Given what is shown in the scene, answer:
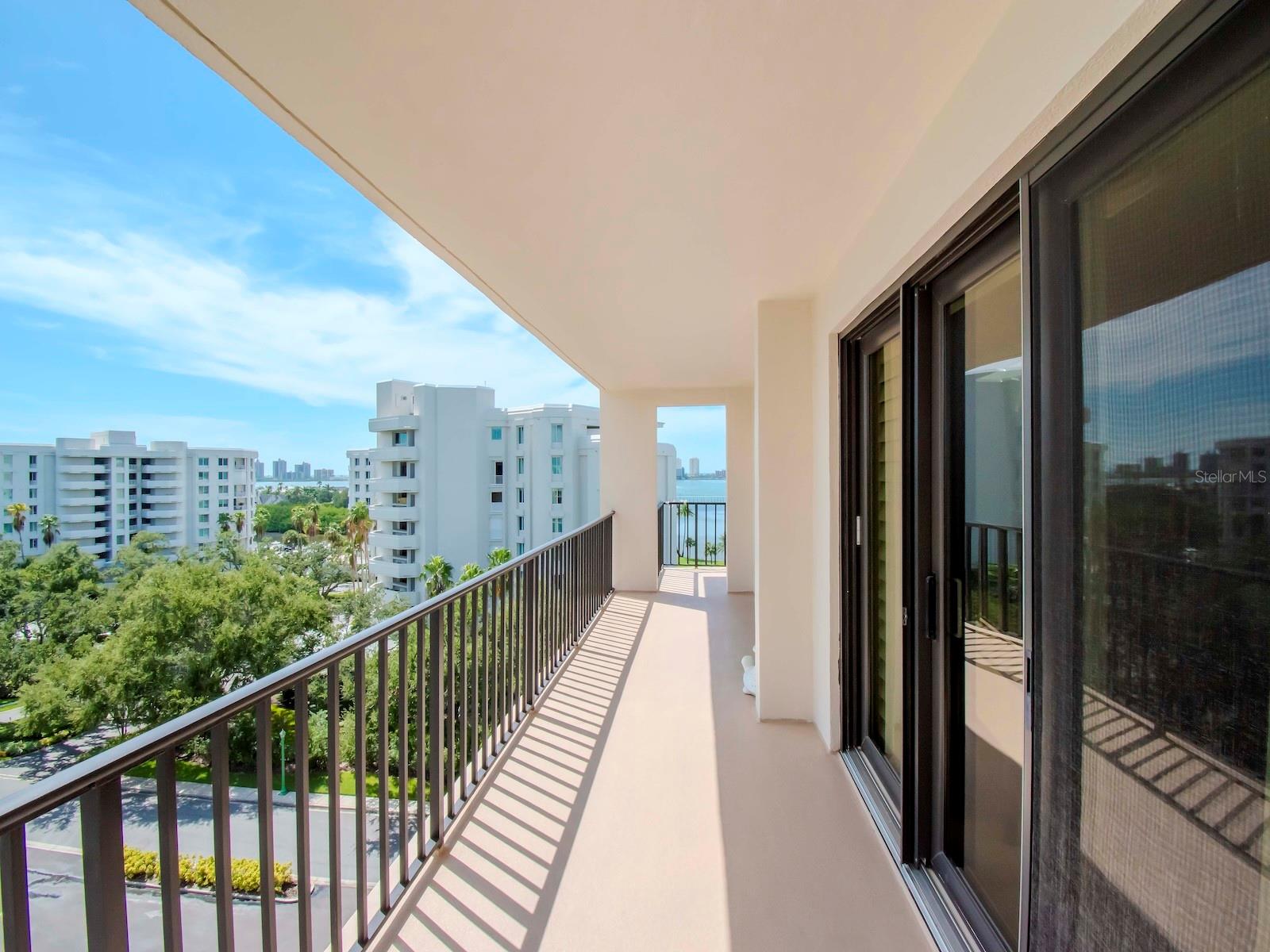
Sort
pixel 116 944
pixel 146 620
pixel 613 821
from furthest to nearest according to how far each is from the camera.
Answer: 1. pixel 146 620
2. pixel 613 821
3. pixel 116 944

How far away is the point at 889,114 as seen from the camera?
1.35 m

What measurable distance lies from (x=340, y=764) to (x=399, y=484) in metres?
29.5

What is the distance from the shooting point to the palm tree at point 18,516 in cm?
2206

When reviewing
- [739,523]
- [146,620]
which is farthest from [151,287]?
[739,523]

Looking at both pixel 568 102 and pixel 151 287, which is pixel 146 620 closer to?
pixel 568 102

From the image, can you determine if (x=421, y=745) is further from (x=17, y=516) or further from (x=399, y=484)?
(x=17, y=516)

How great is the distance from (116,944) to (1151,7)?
203cm

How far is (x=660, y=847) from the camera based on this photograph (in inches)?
71.3

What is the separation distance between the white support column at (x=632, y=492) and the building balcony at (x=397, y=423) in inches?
1005

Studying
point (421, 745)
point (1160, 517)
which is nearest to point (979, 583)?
point (1160, 517)

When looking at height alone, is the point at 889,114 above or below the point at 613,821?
above

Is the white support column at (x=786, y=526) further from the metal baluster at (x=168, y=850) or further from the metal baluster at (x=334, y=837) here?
the metal baluster at (x=168, y=850)

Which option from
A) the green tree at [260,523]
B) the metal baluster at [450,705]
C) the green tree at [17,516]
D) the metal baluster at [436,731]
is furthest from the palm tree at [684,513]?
the green tree at [260,523]

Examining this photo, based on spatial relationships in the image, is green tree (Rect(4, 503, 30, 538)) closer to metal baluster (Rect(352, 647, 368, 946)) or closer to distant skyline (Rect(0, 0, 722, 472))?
distant skyline (Rect(0, 0, 722, 472))
